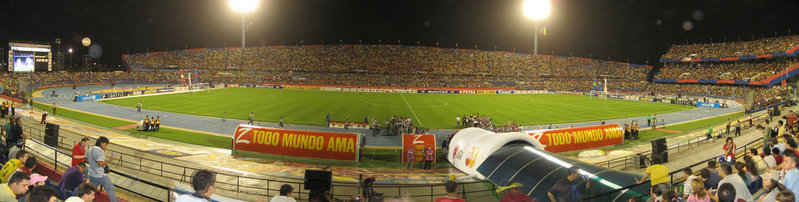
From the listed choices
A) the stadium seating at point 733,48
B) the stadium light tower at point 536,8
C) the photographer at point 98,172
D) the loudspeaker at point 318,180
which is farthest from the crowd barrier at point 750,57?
the photographer at point 98,172

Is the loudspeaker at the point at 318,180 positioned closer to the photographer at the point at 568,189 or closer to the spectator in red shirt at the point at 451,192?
the spectator in red shirt at the point at 451,192

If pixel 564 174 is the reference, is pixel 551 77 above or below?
above

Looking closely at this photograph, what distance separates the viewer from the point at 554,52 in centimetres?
11969

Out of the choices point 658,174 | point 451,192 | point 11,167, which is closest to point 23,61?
point 11,167

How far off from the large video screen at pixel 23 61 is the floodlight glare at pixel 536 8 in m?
73.5

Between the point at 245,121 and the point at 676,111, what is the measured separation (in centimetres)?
4723

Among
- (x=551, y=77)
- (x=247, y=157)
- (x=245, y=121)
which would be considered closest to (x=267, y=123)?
(x=245, y=121)

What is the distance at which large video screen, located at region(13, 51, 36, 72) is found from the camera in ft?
200

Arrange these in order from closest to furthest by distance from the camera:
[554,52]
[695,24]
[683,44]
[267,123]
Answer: [267,123] → [695,24] → [683,44] → [554,52]

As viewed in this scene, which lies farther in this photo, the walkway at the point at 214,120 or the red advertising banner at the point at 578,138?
the walkway at the point at 214,120

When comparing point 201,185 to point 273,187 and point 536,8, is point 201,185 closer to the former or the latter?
point 273,187

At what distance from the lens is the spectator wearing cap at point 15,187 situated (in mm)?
5234

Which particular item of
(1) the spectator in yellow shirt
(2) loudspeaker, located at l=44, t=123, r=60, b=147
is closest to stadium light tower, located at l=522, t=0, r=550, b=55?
(1) the spectator in yellow shirt

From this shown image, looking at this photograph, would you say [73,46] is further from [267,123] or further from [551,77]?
[551,77]
